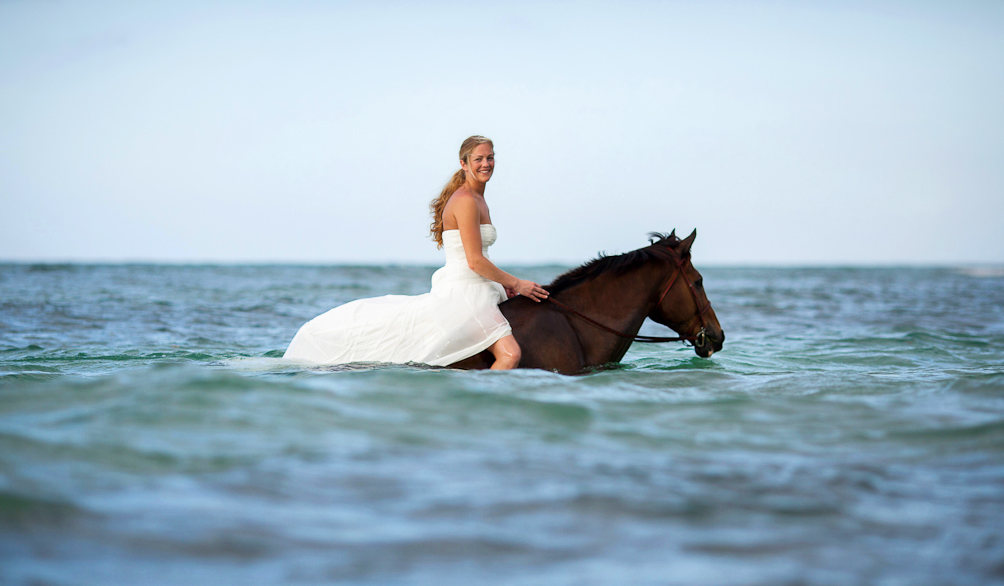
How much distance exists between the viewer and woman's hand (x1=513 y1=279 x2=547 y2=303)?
18.3 ft

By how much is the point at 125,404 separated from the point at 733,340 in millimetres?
9351

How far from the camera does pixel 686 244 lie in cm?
593

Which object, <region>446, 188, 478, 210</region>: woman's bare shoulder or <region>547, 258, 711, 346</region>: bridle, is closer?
<region>446, 188, 478, 210</region>: woman's bare shoulder

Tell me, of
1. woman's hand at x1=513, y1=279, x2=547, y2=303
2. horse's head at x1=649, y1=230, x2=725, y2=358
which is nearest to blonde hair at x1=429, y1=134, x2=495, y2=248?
woman's hand at x1=513, y1=279, x2=547, y2=303

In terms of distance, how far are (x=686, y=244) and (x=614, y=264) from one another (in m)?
0.63

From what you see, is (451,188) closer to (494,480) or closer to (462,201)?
(462,201)

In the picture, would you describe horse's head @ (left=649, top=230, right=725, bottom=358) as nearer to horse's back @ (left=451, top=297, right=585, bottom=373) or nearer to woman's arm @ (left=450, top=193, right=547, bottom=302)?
horse's back @ (left=451, top=297, right=585, bottom=373)

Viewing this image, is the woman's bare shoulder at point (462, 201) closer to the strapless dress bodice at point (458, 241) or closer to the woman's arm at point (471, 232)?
the woman's arm at point (471, 232)

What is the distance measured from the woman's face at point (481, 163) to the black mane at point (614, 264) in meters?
1.05

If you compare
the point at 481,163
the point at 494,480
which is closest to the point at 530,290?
the point at 481,163

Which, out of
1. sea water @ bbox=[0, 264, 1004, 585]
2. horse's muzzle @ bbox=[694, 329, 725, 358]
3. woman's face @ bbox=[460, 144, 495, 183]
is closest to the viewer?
sea water @ bbox=[0, 264, 1004, 585]

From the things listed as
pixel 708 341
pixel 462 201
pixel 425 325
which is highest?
pixel 462 201

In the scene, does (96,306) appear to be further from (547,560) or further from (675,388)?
(547,560)

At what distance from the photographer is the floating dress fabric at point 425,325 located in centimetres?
538
